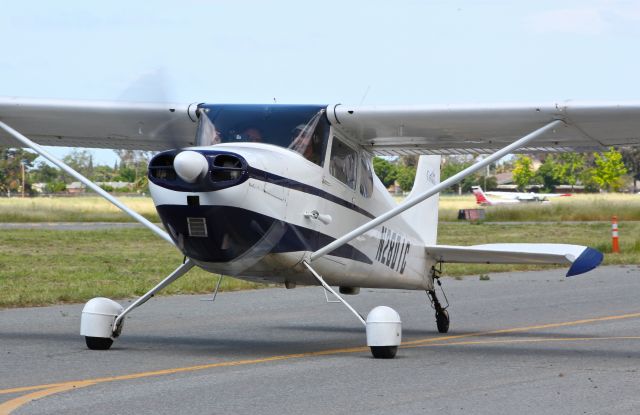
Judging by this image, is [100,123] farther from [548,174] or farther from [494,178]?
[494,178]

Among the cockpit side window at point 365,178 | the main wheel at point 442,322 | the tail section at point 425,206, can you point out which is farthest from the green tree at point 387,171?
the cockpit side window at point 365,178

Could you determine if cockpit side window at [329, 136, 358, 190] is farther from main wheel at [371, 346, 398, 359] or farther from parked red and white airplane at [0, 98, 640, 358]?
main wheel at [371, 346, 398, 359]

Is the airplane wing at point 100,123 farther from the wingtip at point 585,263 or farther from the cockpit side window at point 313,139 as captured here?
the wingtip at point 585,263

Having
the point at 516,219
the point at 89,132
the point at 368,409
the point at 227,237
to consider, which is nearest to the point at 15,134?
the point at 89,132

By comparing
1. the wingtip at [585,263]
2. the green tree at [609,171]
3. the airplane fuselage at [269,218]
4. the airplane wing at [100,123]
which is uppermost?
the green tree at [609,171]

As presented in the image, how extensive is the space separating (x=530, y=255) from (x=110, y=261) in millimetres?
14244

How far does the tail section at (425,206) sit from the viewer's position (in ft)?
43.3

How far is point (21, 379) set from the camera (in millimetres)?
7836

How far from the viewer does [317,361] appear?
9.25 m

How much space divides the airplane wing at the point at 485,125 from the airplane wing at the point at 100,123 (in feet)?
5.08

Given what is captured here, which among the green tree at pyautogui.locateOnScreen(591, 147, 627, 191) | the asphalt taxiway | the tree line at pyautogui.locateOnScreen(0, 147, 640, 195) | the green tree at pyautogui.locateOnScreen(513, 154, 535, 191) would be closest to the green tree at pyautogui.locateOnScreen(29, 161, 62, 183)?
the tree line at pyautogui.locateOnScreen(0, 147, 640, 195)

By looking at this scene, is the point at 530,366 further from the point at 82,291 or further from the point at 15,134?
the point at 82,291

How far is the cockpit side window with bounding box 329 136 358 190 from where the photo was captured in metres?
10.6

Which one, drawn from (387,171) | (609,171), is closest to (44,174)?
(387,171)
